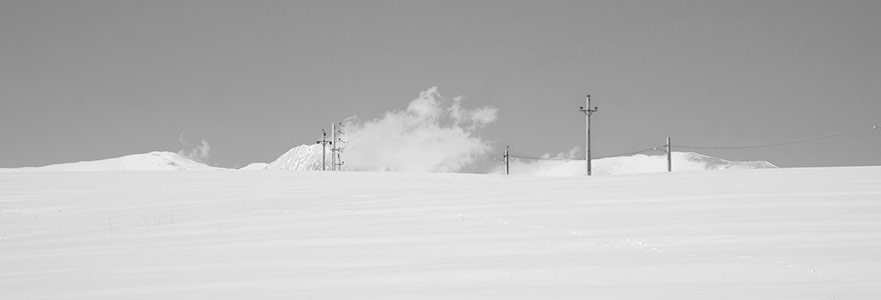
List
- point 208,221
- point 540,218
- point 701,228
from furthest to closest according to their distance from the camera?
point 208,221
point 540,218
point 701,228

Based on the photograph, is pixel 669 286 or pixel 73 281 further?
pixel 73 281

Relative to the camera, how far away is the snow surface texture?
568cm

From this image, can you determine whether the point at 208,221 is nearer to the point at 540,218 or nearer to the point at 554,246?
the point at 540,218

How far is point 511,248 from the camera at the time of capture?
750cm

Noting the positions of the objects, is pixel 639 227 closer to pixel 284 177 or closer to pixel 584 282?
pixel 584 282

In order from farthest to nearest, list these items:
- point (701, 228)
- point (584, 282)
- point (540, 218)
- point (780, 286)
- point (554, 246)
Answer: point (540, 218) → point (701, 228) → point (554, 246) → point (584, 282) → point (780, 286)

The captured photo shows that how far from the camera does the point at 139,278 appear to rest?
262 inches

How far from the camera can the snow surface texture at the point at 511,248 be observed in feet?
18.6

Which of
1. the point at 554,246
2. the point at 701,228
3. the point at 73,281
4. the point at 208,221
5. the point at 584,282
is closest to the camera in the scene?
the point at 584,282

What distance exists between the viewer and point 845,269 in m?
5.82

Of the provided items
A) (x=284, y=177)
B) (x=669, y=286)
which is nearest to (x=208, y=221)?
(x=669, y=286)

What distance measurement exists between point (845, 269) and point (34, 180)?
24.7 m

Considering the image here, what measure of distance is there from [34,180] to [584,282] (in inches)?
931

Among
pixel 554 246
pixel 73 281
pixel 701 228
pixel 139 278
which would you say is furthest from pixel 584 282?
pixel 73 281
